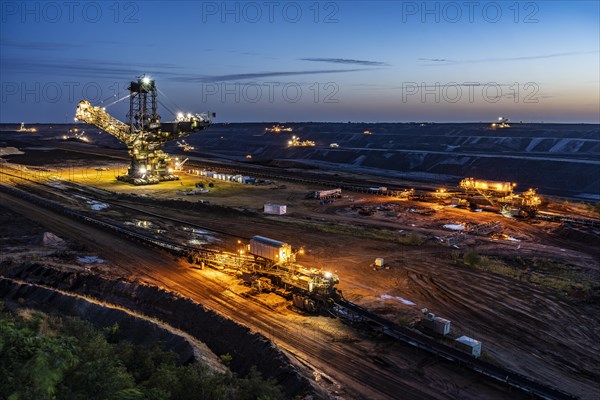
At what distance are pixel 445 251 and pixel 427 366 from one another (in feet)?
66.5

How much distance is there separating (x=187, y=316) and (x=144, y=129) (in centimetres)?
6182

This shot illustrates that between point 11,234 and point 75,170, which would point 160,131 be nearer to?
point 75,170

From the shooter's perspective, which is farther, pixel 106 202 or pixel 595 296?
pixel 106 202

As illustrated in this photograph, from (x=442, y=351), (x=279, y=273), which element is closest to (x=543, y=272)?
(x=442, y=351)

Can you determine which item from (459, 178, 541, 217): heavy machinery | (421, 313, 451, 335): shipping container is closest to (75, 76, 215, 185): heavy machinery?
(459, 178, 541, 217): heavy machinery

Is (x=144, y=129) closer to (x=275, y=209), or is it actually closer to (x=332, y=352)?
(x=275, y=209)

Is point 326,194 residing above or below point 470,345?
above

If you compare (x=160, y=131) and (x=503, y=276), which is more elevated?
(x=160, y=131)

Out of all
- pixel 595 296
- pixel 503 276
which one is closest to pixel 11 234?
pixel 503 276

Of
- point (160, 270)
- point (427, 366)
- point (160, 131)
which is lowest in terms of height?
point (427, 366)

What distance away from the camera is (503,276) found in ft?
108

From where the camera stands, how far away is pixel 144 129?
3083 inches

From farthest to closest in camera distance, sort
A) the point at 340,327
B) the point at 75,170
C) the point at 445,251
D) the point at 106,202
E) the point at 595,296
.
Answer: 1. the point at 75,170
2. the point at 106,202
3. the point at 445,251
4. the point at 595,296
5. the point at 340,327

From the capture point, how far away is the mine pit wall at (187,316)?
1817cm
